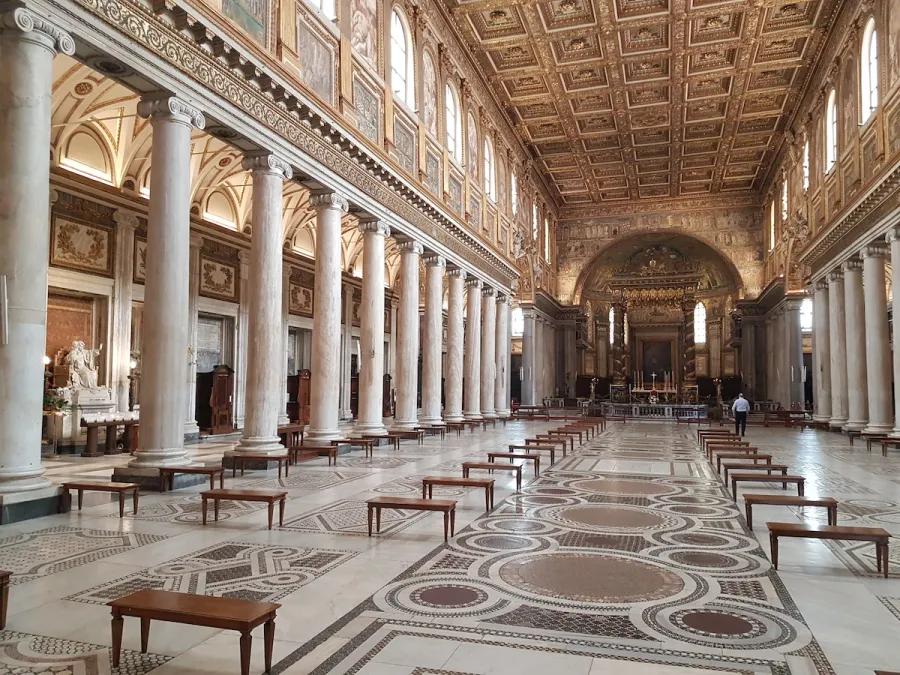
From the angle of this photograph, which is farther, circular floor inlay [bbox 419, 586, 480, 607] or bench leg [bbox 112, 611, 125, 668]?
circular floor inlay [bbox 419, 586, 480, 607]

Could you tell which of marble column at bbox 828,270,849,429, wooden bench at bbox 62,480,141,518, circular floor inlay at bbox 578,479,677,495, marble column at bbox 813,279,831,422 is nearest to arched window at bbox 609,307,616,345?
marble column at bbox 813,279,831,422

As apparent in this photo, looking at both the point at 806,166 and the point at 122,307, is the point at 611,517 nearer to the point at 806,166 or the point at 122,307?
the point at 122,307

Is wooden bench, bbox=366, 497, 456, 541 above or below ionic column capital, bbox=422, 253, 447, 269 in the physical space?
below

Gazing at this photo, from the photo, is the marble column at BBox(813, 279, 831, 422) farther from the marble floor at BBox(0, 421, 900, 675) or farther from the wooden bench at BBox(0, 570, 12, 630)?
the wooden bench at BBox(0, 570, 12, 630)

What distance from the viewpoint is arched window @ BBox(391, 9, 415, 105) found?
708 inches

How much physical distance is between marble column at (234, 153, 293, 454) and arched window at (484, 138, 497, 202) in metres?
15.9

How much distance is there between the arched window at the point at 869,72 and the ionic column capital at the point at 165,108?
1792 centimetres

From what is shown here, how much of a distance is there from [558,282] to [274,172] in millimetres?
30645

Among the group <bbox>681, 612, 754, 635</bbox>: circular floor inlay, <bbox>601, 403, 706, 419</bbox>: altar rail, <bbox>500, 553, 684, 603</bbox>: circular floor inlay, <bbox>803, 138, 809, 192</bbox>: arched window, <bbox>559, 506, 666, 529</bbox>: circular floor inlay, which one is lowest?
<bbox>601, 403, 706, 419</bbox>: altar rail

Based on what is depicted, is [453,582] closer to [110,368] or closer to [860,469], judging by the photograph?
[860,469]

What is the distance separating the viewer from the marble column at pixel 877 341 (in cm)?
1891

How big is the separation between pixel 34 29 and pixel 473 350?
19.8 m

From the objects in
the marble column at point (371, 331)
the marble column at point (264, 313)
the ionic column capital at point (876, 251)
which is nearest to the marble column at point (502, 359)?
the marble column at point (371, 331)

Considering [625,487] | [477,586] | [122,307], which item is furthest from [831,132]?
[477,586]
